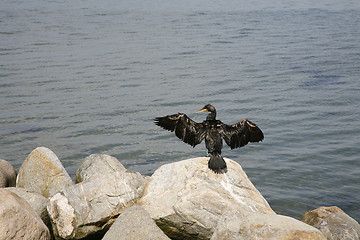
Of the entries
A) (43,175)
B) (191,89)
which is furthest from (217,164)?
(191,89)

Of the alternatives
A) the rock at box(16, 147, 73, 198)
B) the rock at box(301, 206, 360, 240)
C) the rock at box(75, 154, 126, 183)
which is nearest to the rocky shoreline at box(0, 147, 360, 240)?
the rock at box(301, 206, 360, 240)

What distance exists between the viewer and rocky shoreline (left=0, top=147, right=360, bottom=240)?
20.4 feet

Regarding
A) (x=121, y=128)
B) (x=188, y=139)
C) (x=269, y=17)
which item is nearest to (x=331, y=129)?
(x=121, y=128)

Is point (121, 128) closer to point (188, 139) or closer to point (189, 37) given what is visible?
point (188, 139)

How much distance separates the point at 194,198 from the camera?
6934 millimetres

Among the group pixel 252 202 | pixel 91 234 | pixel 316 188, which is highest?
pixel 252 202

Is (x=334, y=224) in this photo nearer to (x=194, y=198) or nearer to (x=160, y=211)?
(x=194, y=198)

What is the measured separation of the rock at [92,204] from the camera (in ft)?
23.9

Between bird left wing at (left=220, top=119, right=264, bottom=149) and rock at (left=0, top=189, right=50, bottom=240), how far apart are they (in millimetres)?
3538

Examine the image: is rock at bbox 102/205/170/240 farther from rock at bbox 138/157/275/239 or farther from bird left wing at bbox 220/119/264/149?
bird left wing at bbox 220/119/264/149

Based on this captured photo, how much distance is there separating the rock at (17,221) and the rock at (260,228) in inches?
97.6

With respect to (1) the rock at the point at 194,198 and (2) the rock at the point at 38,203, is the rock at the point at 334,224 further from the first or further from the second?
(2) the rock at the point at 38,203

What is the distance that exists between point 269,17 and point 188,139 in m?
29.4

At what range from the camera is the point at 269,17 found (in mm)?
36219
